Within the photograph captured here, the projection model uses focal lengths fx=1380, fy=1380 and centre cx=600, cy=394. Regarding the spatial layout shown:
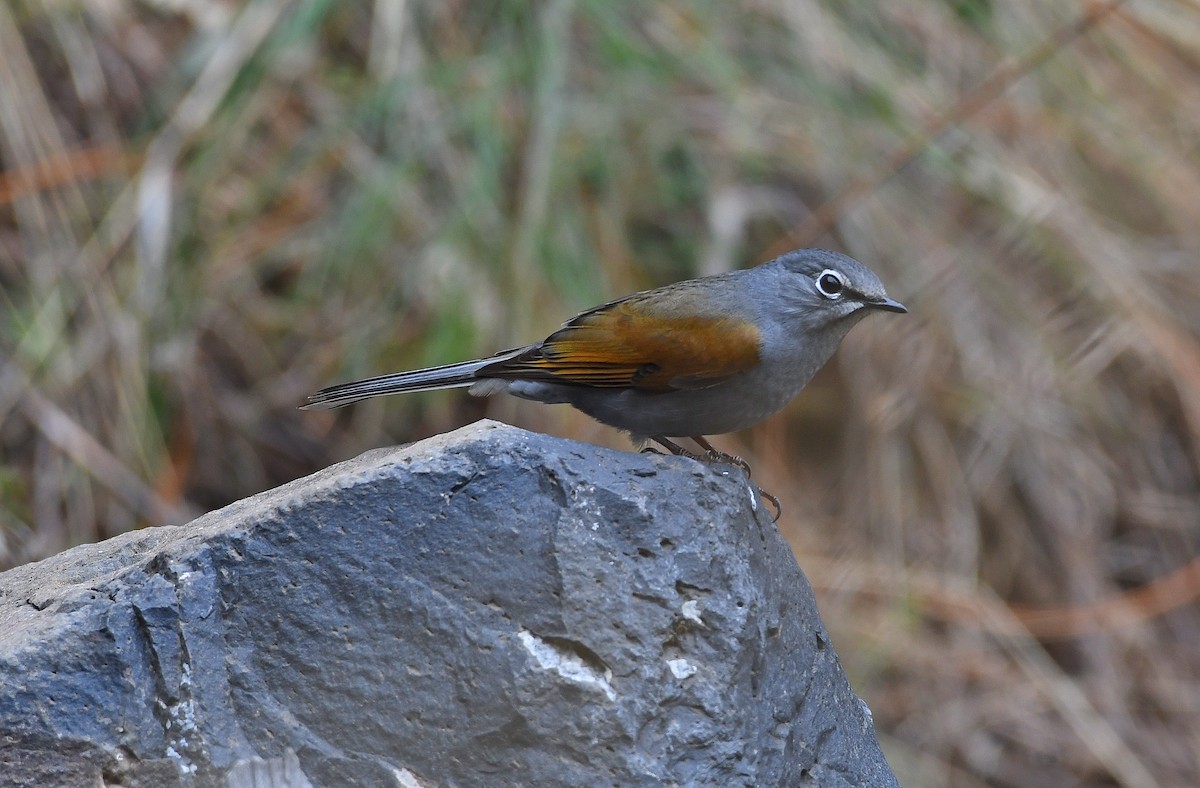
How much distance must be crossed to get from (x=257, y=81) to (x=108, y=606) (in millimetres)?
4161

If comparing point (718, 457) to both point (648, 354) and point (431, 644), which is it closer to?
point (648, 354)

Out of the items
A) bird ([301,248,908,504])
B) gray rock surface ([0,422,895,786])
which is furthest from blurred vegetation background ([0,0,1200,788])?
gray rock surface ([0,422,895,786])

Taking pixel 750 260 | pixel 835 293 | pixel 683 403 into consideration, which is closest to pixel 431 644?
pixel 683 403

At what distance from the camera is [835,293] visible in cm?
411

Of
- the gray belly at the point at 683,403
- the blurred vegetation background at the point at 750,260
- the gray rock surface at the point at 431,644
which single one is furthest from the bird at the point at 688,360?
the blurred vegetation background at the point at 750,260

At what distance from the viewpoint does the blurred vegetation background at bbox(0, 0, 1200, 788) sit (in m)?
6.32

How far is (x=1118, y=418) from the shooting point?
7297 millimetres

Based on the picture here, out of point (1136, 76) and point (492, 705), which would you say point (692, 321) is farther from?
point (1136, 76)

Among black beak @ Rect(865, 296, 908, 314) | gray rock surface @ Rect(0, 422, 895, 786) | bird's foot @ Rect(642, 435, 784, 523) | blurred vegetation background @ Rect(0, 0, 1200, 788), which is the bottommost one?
blurred vegetation background @ Rect(0, 0, 1200, 788)

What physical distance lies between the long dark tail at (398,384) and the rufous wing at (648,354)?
54 millimetres

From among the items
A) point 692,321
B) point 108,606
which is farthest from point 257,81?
point 108,606

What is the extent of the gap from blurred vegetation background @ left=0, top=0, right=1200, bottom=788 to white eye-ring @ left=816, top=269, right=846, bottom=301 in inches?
84.6

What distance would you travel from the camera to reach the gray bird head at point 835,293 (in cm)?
408

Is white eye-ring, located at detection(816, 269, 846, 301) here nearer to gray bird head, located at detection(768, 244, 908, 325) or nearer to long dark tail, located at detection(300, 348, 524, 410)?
gray bird head, located at detection(768, 244, 908, 325)
